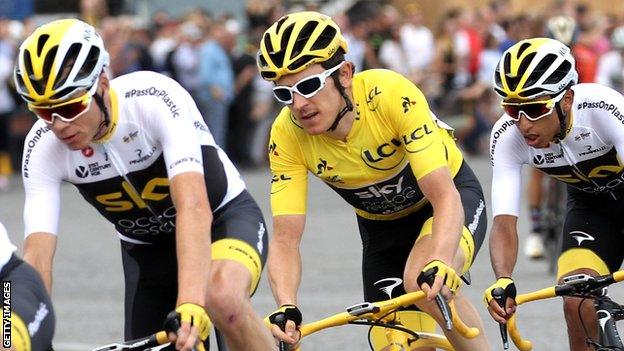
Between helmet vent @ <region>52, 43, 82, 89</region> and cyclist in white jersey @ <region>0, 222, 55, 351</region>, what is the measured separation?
0.81 meters

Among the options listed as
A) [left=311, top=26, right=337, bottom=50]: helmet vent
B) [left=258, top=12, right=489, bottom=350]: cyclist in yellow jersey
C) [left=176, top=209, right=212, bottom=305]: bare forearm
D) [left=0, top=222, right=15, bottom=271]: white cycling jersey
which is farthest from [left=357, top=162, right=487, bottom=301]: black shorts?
[left=0, top=222, right=15, bottom=271]: white cycling jersey

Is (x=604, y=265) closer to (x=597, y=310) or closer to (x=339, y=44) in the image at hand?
(x=597, y=310)

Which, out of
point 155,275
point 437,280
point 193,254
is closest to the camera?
point 193,254

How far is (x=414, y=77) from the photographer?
2455 centimetres

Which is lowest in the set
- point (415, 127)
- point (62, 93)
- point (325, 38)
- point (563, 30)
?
point (415, 127)

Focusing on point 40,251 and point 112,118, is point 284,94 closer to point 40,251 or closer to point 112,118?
point 112,118

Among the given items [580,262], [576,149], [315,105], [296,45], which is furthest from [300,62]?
[580,262]

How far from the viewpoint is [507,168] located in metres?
7.67

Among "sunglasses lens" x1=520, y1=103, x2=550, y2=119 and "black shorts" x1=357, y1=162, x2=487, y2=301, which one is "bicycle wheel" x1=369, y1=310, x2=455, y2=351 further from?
"sunglasses lens" x1=520, y1=103, x2=550, y2=119

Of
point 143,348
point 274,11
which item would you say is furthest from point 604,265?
point 274,11

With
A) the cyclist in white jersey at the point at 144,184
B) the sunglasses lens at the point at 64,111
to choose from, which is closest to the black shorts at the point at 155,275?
the cyclist in white jersey at the point at 144,184

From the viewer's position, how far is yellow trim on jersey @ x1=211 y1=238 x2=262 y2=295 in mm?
6934

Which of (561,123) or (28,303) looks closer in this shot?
(28,303)

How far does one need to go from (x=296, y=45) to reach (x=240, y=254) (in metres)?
0.99
